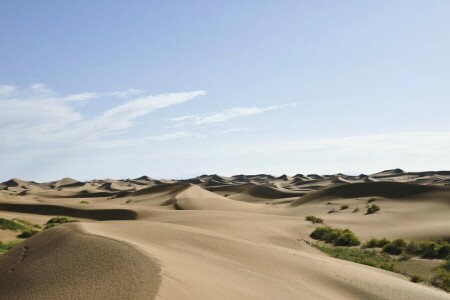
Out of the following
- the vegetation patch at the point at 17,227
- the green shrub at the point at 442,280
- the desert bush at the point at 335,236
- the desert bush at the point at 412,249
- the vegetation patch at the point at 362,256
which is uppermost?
the vegetation patch at the point at 17,227

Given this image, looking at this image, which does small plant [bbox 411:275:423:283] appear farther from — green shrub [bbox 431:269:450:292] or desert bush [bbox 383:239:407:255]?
desert bush [bbox 383:239:407:255]

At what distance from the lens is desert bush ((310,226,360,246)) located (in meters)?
21.5

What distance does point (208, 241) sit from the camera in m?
13.5

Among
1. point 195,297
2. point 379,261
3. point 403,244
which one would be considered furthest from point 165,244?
point 403,244

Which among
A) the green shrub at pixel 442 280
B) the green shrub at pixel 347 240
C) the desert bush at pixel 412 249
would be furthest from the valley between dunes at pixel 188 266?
the desert bush at pixel 412 249

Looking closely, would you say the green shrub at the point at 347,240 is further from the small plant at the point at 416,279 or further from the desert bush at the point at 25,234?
the desert bush at the point at 25,234

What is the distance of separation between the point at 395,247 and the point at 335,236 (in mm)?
3450

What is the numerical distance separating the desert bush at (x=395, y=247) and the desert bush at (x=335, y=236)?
199cm

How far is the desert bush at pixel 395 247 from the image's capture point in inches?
759

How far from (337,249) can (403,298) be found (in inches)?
341

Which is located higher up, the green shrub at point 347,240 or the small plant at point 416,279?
the green shrub at point 347,240

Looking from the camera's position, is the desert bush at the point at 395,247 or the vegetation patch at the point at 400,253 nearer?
the vegetation patch at the point at 400,253

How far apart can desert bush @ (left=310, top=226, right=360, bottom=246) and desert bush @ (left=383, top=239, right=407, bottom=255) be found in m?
1.99

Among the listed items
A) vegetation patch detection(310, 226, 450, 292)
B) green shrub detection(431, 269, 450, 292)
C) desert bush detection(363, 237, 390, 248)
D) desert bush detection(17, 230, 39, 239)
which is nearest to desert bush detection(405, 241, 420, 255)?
vegetation patch detection(310, 226, 450, 292)
